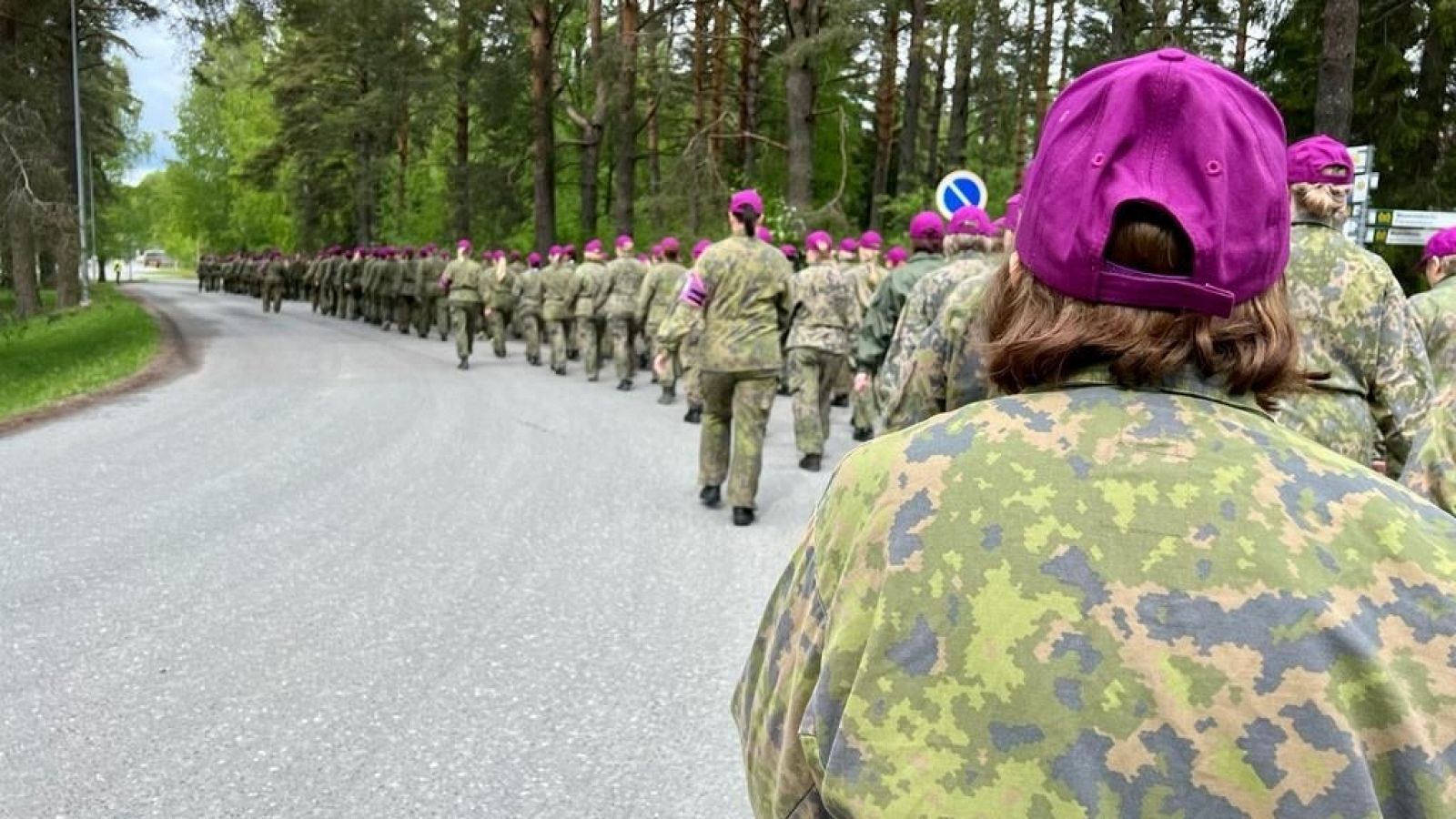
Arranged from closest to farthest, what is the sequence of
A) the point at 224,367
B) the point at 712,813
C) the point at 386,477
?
the point at 712,813 → the point at 386,477 → the point at 224,367

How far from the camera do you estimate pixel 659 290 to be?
14414mm

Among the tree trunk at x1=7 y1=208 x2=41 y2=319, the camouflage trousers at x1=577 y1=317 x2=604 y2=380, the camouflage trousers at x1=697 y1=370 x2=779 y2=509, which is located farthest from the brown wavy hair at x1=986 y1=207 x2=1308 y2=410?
the tree trunk at x1=7 y1=208 x2=41 y2=319

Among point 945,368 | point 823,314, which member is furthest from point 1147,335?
point 823,314

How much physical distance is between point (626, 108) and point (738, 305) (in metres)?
18.9

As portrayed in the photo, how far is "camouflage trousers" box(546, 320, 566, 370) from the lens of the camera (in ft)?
54.9

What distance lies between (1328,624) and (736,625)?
4.06 metres

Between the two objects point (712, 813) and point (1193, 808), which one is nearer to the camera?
point (1193, 808)

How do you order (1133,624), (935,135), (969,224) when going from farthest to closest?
(935,135) < (969,224) < (1133,624)

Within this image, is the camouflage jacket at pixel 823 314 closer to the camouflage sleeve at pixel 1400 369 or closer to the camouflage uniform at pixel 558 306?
the camouflage sleeve at pixel 1400 369

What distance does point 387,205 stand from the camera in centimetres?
4397

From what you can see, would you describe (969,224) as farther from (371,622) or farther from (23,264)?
(23,264)

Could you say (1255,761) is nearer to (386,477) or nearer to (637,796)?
(637,796)

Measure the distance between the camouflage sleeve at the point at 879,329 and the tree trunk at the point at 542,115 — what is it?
727 inches

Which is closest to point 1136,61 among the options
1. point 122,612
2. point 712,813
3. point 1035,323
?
point 1035,323
